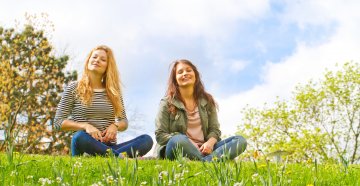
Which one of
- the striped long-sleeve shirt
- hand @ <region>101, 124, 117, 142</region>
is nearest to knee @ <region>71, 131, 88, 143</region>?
hand @ <region>101, 124, 117, 142</region>

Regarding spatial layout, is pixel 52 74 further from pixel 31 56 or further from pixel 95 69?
pixel 95 69

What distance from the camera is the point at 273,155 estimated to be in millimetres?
1963

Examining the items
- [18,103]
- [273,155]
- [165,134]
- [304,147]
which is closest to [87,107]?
[165,134]

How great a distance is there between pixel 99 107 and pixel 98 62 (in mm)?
621

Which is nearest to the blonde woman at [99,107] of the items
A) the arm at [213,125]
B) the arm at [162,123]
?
the arm at [162,123]

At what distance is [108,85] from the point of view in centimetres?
693

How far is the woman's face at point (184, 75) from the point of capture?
22.1 feet

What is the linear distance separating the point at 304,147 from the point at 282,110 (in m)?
2.07

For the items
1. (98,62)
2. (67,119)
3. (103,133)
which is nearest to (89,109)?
(67,119)

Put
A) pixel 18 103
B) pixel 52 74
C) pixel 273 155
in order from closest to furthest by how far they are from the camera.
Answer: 1. pixel 273 155
2. pixel 18 103
3. pixel 52 74

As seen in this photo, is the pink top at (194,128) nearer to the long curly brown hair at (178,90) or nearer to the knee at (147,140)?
the long curly brown hair at (178,90)

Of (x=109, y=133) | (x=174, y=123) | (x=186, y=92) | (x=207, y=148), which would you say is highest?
(x=186, y=92)

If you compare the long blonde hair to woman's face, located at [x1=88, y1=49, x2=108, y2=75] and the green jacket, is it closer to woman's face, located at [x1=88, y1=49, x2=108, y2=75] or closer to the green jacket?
woman's face, located at [x1=88, y1=49, x2=108, y2=75]

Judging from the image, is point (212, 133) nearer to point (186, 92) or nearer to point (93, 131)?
point (186, 92)
